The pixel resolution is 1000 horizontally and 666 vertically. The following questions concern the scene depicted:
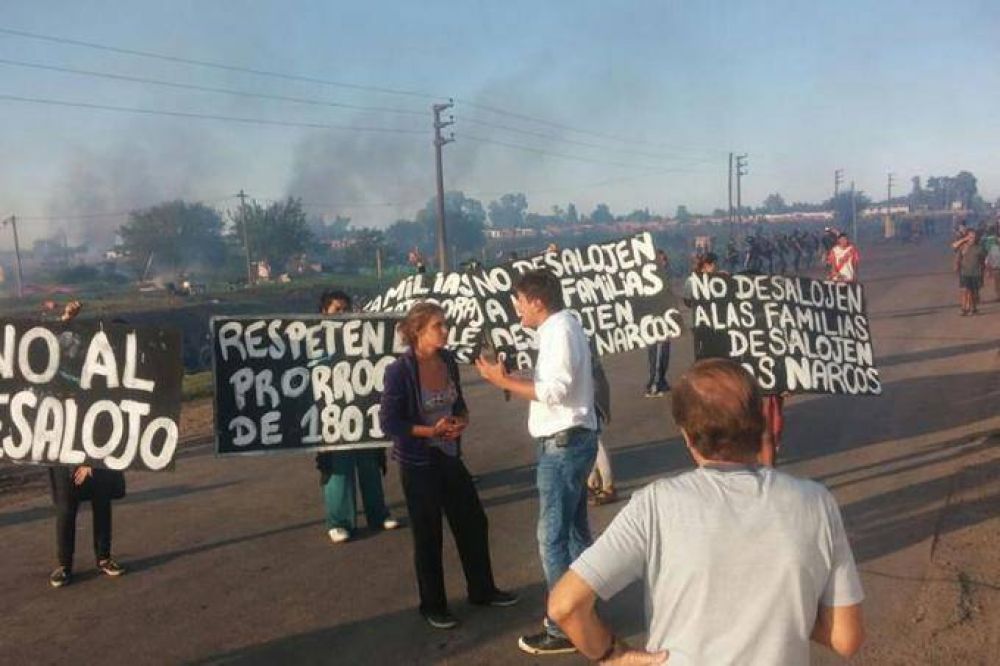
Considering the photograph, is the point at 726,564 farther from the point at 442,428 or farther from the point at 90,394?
the point at 90,394

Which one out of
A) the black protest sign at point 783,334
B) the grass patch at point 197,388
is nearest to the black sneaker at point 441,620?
the black protest sign at point 783,334

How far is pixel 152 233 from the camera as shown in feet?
265

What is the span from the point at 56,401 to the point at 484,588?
2.95 m

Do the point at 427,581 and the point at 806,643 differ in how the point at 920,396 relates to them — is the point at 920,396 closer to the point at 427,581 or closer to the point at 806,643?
the point at 427,581

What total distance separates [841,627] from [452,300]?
625 centimetres

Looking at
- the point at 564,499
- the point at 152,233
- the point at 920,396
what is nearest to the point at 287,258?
the point at 152,233

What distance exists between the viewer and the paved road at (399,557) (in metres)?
4.49

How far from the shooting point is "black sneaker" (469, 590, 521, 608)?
16.0 ft

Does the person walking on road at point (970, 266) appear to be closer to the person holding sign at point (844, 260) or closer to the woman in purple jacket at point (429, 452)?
the person holding sign at point (844, 260)

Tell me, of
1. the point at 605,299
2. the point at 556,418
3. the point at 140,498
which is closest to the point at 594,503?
the point at 605,299

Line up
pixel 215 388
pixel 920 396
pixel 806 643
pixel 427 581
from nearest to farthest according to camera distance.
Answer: pixel 806 643, pixel 427 581, pixel 215 388, pixel 920 396

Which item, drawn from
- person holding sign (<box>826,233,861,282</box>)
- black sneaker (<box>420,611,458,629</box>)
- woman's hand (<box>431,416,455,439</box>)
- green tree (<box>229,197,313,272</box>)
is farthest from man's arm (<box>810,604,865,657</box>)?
green tree (<box>229,197,313,272</box>)

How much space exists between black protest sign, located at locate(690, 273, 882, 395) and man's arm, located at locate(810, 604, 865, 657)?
16.5 ft

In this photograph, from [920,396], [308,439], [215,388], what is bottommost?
[920,396]
